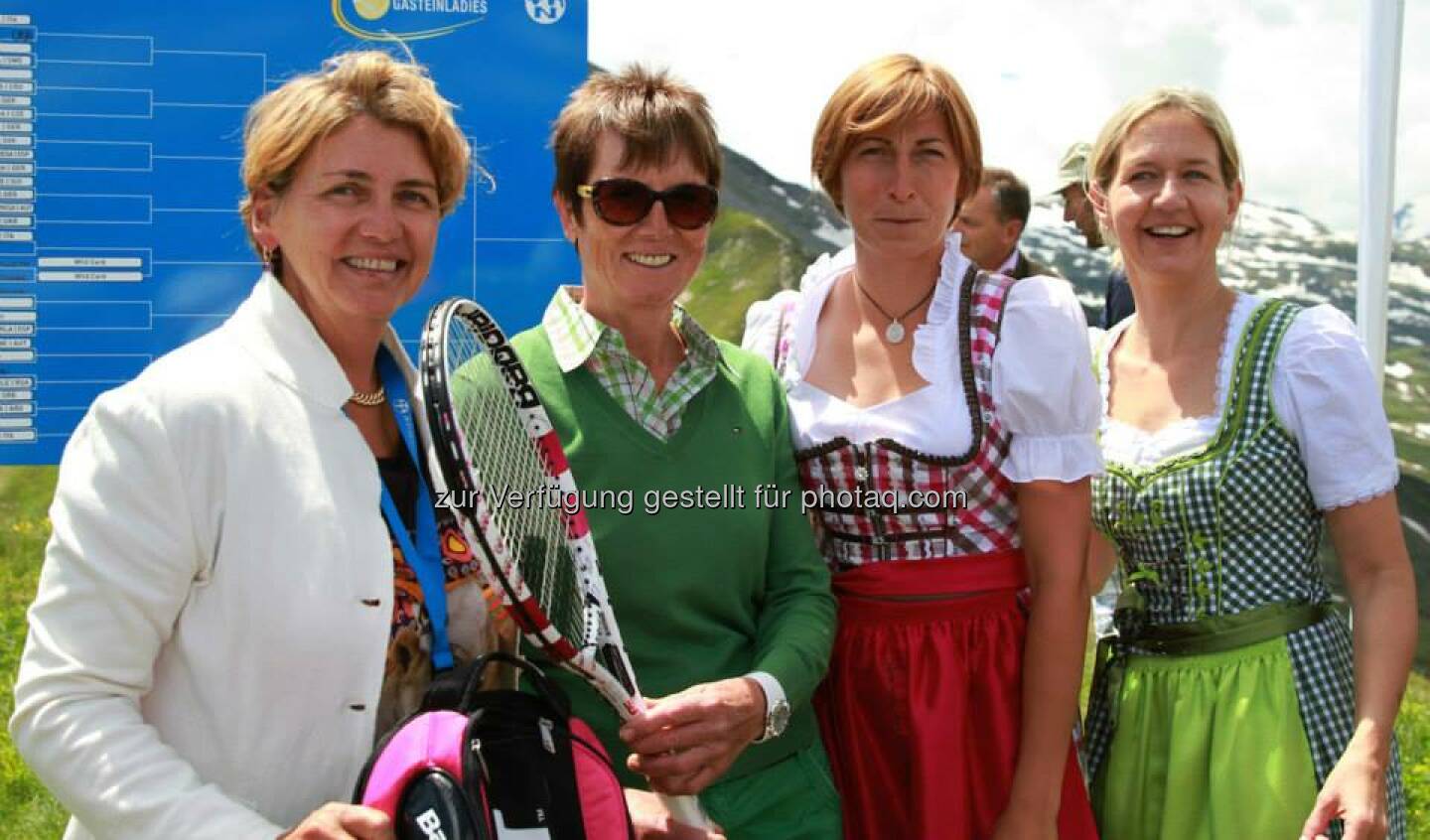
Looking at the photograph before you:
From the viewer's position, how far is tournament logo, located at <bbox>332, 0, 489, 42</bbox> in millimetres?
4605

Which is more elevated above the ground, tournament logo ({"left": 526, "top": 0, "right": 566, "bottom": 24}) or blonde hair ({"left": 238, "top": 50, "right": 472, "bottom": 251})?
tournament logo ({"left": 526, "top": 0, "right": 566, "bottom": 24})

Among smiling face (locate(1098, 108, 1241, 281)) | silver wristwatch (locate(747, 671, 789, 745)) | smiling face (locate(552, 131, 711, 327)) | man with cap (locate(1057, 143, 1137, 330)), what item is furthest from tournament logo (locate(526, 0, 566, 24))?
man with cap (locate(1057, 143, 1137, 330))

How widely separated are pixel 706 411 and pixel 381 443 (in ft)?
2.37

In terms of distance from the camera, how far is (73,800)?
2.14 m

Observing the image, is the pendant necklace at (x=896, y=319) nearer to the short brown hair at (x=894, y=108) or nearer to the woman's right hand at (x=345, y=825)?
the short brown hair at (x=894, y=108)


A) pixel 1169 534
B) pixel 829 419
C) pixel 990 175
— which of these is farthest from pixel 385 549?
pixel 990 175

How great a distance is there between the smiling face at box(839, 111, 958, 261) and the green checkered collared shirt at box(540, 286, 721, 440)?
1.79 ft

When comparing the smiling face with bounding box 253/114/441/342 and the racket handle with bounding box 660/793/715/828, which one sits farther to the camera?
the racket handle with bounding box 660/793/715/828

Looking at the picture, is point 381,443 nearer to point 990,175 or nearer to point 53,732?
point 53,732

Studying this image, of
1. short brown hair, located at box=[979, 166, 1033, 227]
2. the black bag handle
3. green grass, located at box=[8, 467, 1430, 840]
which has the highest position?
short brown hair, located at box=[979, 166, 1033, 227]

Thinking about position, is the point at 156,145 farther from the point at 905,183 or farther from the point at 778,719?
the point at 778,719

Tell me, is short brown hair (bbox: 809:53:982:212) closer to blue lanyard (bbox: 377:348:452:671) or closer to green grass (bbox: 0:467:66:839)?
blue lanyard (bbox: 377:348:452:671)

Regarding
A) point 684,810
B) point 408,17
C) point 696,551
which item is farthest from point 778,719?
point 408,17

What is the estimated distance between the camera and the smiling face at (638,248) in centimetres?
286
